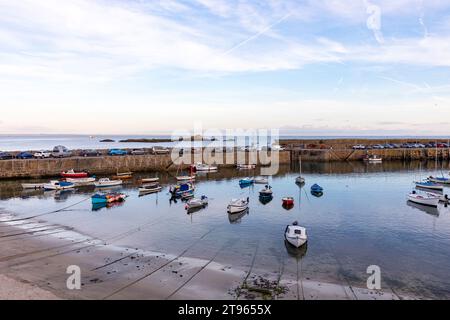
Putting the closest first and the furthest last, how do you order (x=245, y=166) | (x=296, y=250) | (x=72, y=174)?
(x=296, y=250), (x=72, y=174), (x=245, y=166)

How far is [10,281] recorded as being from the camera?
19594 mm

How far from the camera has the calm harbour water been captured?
24656 millimetres

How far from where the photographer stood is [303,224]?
36.9 m

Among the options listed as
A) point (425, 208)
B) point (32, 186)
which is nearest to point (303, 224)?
point (425, 208)

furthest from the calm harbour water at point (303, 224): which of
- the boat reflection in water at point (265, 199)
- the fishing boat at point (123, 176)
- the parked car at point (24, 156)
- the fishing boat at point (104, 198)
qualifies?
the parked car at point (24, 156)

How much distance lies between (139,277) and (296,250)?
12152mm

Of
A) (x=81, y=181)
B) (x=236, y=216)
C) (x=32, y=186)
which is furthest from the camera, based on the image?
(x=81, y=181)

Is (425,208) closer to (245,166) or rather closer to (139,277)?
(139,277)

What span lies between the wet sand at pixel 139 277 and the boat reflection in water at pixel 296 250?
205 centimetres

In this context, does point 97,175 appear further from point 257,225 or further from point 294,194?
point 257,225

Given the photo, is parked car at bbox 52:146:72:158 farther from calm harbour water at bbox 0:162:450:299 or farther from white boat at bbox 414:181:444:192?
white boat at bbox 414:181:444:192
